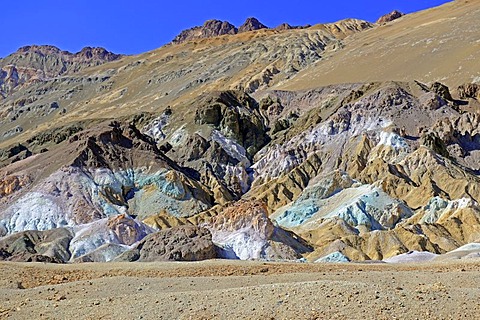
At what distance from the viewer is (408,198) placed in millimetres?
56125

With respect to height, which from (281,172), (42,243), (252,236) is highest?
(42,243)

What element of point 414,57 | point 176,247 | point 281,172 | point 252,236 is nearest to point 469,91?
point 414,57

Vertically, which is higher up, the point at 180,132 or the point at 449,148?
the point at 180,132

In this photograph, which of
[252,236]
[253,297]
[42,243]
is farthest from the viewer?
[42,243]

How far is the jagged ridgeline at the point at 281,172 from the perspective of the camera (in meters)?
39.8

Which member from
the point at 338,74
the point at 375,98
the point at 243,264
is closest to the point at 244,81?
the point at 338,74

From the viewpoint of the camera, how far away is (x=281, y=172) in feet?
227

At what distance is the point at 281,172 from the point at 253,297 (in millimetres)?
57346

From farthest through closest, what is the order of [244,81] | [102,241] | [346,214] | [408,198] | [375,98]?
1. [244,81]
2. [375,98]
3. [408,198]
4. [346,214]
5. [102,241]

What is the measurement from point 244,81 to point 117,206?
2712 inches

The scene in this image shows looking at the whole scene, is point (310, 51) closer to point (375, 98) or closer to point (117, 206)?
point (375, 98)

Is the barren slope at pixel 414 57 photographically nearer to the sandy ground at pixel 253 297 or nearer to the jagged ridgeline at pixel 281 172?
the jagged ridgeline at pixel 281 172

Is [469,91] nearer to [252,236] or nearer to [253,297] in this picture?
[252,236]

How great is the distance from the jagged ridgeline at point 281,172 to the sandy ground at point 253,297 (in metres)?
12.3
